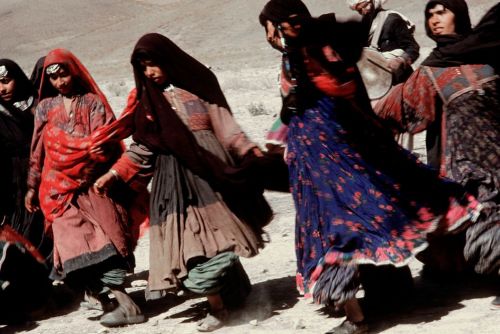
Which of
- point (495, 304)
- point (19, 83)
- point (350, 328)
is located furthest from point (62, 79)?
point (495, 304)

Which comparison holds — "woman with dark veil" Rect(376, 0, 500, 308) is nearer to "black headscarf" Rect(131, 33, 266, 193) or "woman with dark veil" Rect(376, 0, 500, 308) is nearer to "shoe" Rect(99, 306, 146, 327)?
"black headscarf" Rect(131, 33, 266, 193)

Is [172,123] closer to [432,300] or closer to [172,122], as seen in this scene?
[172,122]

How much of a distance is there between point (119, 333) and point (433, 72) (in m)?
2.80

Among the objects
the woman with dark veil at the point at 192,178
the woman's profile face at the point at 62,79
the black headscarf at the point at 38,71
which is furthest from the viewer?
the black headscarf at the point at 38,71

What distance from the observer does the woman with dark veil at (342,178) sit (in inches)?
205

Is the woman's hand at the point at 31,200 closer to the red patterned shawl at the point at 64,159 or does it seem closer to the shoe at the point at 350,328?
the red patterned shawl at the point at 64,159

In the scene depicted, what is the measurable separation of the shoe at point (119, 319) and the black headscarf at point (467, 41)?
9.07 feet

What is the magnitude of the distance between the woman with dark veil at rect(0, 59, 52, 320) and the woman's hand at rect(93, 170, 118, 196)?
1347 millimetres

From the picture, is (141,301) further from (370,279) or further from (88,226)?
(370,279)

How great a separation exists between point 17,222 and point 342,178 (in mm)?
3398

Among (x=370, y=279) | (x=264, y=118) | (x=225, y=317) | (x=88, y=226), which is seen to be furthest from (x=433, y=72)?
(x=264, y=118)

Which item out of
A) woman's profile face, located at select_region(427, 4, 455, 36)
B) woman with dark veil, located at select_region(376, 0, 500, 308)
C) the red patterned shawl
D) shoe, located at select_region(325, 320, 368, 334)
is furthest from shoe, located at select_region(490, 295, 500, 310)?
the red patterned shawl

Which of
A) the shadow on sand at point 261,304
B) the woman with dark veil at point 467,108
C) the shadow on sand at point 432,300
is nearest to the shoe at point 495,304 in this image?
the woman with dark veil at point 467,108

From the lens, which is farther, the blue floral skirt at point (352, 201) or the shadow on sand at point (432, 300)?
the shadow on sand at point (432, 300)
